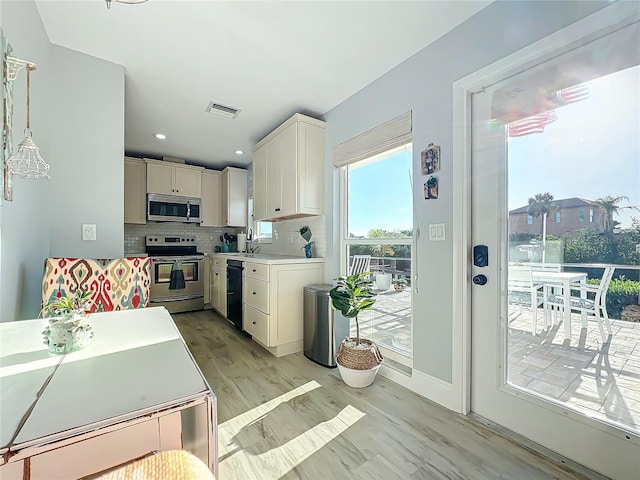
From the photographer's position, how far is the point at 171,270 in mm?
4082

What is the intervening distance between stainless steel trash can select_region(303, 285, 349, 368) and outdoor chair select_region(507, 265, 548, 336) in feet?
4.43

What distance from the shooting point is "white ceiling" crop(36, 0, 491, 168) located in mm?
1667

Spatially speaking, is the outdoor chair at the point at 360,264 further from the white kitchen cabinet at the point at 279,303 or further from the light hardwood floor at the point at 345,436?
the light hardwood floor at the point at 345,436

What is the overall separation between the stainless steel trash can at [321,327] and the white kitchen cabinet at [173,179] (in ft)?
9.71

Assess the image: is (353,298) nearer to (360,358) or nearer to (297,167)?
(360,358)

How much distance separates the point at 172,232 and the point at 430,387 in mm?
4399

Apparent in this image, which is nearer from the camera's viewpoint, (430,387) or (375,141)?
(430,387)

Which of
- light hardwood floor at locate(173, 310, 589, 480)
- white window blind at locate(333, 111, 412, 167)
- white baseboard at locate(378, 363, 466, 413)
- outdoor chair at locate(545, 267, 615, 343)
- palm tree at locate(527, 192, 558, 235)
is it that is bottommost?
light hardwood floor at locate(173, 310, 589, 480)

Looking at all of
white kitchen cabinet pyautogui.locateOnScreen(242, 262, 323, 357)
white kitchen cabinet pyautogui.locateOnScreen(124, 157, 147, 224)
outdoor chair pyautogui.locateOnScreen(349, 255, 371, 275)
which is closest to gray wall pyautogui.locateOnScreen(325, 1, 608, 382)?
outdoor chair pyautogui.locateOnScreen(349, 255, 371, 275)

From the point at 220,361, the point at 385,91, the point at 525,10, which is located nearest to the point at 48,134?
the point at 220,361

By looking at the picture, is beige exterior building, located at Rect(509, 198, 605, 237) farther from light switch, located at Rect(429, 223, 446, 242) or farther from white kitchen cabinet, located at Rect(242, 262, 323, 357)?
white kitchen cabinet, located at Rect(242, 262, 323, 357)

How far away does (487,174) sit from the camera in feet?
5.60

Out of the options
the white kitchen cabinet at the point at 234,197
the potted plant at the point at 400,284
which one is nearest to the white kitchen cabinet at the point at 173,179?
the white kitchen cabinet at the point at 234,197

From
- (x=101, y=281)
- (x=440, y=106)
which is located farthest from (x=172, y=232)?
(x=440, y=106)
